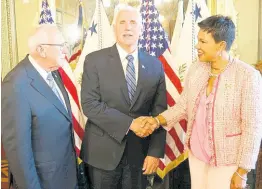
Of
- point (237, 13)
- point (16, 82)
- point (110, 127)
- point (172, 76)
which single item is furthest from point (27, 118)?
point (237, 13)

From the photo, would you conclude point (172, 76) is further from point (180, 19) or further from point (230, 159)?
point (230, 159)

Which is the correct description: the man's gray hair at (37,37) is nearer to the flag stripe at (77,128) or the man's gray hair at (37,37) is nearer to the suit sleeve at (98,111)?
the suit sleeve at (98,111)

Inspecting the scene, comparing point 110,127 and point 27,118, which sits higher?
point 27,118

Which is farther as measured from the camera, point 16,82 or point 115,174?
point 115,174

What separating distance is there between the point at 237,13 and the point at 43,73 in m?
2.44

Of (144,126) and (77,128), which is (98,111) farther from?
(77,128)

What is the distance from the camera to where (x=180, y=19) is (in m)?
3.11

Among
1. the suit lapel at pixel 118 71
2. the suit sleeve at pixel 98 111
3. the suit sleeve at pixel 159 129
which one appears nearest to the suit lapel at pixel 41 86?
the suit sleeve at pixel 98 111

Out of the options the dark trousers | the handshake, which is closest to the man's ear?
the handshake

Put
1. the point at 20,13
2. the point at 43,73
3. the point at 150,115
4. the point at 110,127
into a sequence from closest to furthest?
the point at 43,73, the point at 110,127, the point at 150,115, the point at 20,13

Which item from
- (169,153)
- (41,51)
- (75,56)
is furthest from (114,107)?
(75,56)

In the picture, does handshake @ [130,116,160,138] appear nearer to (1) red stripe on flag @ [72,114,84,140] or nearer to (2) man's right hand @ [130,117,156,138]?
(2) man's right hand @ [130,117,156,138]

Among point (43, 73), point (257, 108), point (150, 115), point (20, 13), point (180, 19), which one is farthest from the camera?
point (20, 13)

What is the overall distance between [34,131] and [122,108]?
621 mm
